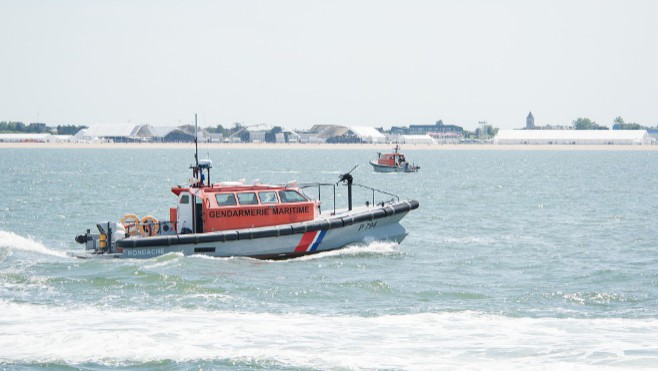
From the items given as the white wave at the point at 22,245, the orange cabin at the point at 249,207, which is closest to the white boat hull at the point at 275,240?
the orange cabin at the point at 249,207

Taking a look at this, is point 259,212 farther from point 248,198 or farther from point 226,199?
point 226,199

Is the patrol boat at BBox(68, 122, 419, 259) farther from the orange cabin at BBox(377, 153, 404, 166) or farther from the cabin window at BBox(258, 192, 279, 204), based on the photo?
the orange cabin at BBox(377, 153, 404, 166)

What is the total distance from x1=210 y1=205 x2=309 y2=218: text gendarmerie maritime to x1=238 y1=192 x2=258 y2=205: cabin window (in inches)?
9.4

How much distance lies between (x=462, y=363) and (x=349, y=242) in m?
11.3

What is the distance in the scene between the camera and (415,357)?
1554 centimetres

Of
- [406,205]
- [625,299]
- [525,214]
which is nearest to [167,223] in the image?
[406,205]

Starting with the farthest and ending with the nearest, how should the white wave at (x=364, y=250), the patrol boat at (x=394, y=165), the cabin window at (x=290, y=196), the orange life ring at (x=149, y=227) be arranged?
the patrol boat at (x=394, y=165) < the white wave at (x=364, y=250) < the cabin window at (x=290, y=196) < the orange life ring at (x=149, y=227)

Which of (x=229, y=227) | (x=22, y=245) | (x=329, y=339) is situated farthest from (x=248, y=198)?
(x=329, y=339)

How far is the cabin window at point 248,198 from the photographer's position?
25219mm

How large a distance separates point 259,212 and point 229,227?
0.83 meters

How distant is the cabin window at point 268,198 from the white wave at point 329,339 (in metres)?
6.72

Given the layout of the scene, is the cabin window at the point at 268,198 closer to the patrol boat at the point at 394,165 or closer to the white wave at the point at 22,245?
the white wave at the point at 22,245

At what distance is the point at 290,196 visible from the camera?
84.5ft

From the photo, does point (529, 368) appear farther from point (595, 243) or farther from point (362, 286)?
point (595, 243)
